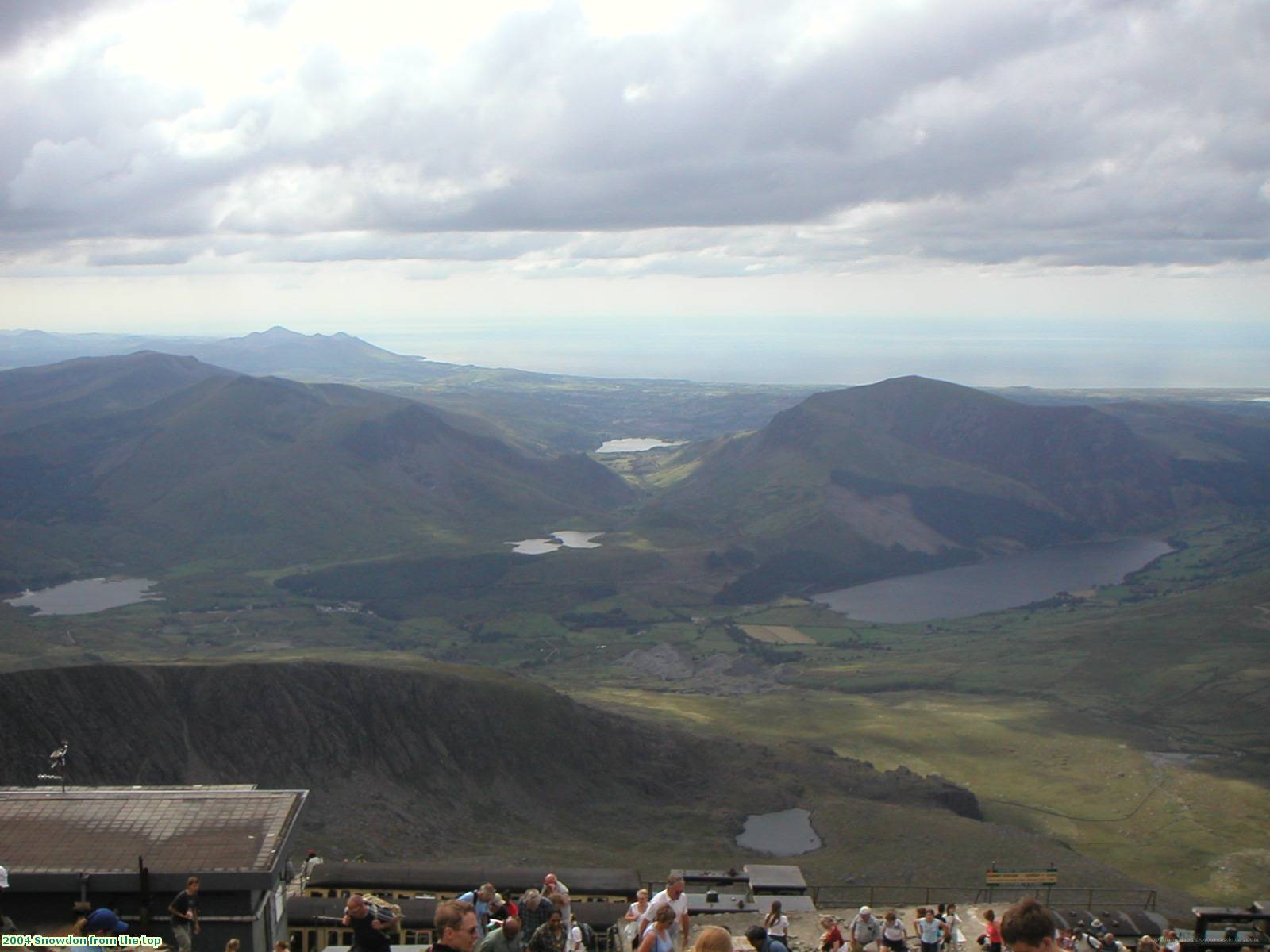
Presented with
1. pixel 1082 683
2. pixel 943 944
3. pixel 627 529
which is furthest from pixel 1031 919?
pixel 627 529

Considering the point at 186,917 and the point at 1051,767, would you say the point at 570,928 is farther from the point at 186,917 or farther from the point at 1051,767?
the point at 1051,767

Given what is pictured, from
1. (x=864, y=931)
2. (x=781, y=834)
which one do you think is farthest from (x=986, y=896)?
(x=864, y=931)

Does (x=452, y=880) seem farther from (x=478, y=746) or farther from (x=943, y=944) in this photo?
(x=478, y=746)

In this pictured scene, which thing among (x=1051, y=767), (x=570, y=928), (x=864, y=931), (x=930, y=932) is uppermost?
(x=570, y=928)

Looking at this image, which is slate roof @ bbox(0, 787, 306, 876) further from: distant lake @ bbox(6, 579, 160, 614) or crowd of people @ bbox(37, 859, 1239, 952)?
distant lake @ bbox(6, 579, 160, 614)

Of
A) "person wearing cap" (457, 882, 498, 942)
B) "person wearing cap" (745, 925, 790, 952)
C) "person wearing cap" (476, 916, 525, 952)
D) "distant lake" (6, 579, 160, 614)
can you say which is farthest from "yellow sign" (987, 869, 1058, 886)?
"distant lake" (6, 579, 160, 614)
